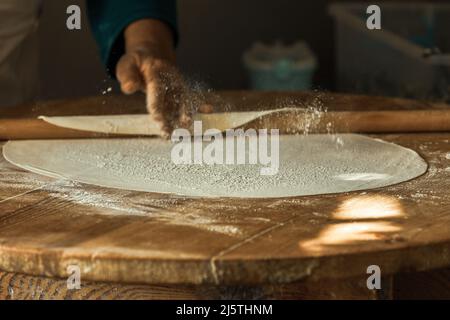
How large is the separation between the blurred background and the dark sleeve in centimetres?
101

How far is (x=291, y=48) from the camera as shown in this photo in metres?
4.25

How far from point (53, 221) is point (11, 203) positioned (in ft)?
0.42

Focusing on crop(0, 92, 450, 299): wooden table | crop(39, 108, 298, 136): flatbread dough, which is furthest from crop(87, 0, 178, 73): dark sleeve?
crop(0, 92, 450, 299): wooden table

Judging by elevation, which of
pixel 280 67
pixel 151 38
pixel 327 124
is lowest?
pixel 280 67

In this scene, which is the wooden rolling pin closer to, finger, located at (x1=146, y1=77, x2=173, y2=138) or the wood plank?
finger, located at (x1=146, y1=77, x2=173, y2=138)

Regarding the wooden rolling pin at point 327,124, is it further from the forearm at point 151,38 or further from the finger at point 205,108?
the forearm at point 151,38

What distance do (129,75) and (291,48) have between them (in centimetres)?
247

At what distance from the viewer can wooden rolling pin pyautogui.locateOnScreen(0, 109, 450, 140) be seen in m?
1.74

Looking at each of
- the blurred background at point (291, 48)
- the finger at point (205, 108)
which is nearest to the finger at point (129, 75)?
the finger at point (205, 108)

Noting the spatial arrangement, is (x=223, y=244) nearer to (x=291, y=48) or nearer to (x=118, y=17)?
(x=118, y=17)

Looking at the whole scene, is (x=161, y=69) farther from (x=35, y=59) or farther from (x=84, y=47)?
(x=84, y=47)

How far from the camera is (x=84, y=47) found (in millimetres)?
4156

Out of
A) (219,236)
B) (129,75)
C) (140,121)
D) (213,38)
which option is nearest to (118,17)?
(129,75)
